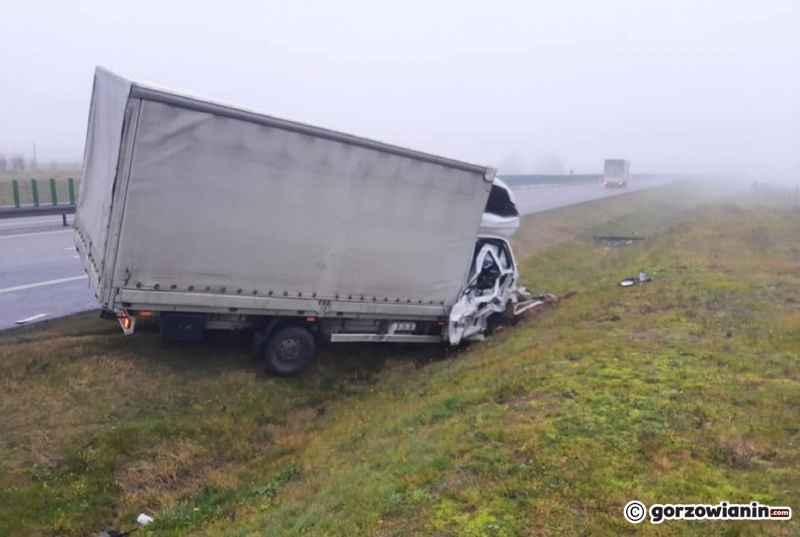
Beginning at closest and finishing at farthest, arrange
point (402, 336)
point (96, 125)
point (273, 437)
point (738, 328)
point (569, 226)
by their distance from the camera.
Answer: point (273, 437), point (96, 125), point (738, 328), point (402, 336), point (569, 226)

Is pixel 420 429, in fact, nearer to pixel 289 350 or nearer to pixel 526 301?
pixel 289 350

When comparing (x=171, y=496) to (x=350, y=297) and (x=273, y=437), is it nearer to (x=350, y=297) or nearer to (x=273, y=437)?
(x=273, y=437)

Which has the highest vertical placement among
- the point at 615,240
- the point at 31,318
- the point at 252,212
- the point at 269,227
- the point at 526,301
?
the point at 252,212

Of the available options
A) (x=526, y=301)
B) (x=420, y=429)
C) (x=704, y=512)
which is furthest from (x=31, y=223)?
(x=704, y=512)

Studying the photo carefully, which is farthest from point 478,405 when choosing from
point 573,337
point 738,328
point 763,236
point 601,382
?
Answer: point 763,236

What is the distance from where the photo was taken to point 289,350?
9.16 m

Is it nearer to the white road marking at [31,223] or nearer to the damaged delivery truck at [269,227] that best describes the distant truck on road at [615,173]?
the white road marking at [31,223]

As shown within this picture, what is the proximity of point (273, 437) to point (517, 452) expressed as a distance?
3.60 metres

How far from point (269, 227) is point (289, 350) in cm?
193

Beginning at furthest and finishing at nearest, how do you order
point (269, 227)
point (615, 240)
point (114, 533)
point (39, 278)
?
point (615, 240), point (39, 278), point (269, 227), point (114, 533)

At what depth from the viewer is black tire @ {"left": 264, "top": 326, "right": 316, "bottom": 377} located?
9.02 meters

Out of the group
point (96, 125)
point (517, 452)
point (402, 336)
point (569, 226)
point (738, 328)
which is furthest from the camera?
point (569, 226)

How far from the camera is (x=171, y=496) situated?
20.9 feet

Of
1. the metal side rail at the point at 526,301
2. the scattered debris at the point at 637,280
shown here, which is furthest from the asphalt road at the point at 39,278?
the scattered debris at the point at 637,280
